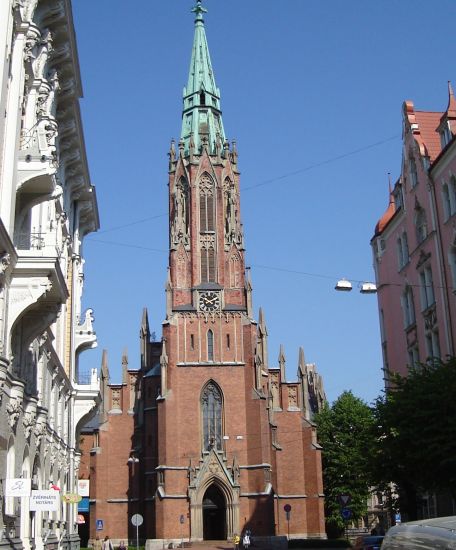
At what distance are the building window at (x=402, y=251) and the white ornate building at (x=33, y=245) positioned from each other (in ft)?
58.5

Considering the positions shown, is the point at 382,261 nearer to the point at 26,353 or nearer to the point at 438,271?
the point at 438,271

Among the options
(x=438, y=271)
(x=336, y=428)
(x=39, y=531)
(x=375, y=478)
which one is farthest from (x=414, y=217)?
(x=336, y=428)

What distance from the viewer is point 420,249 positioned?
37531 mm

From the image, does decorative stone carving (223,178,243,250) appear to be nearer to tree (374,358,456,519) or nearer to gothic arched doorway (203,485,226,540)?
gothic arched doorway (203,485,226,540)

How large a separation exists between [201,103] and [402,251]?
150 ft

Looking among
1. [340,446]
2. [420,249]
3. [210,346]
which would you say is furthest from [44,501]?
[340,446]

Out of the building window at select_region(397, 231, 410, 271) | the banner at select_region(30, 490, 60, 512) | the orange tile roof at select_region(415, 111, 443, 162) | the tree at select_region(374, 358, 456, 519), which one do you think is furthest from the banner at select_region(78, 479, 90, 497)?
the banner at select_region(30, 490, 60, 512)

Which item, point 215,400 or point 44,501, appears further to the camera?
point 215,400

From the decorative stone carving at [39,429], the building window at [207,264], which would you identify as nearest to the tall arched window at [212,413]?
the building window at [207,264]

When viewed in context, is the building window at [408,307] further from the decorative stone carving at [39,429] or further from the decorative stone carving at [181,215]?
the decorative stone carving at [181,215]

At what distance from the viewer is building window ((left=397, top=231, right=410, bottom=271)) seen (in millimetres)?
40562

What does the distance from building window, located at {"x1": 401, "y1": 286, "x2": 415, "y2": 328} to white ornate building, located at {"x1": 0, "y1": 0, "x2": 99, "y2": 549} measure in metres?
17.6

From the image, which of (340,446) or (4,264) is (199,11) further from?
(4,264)

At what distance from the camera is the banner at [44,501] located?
704 inches
